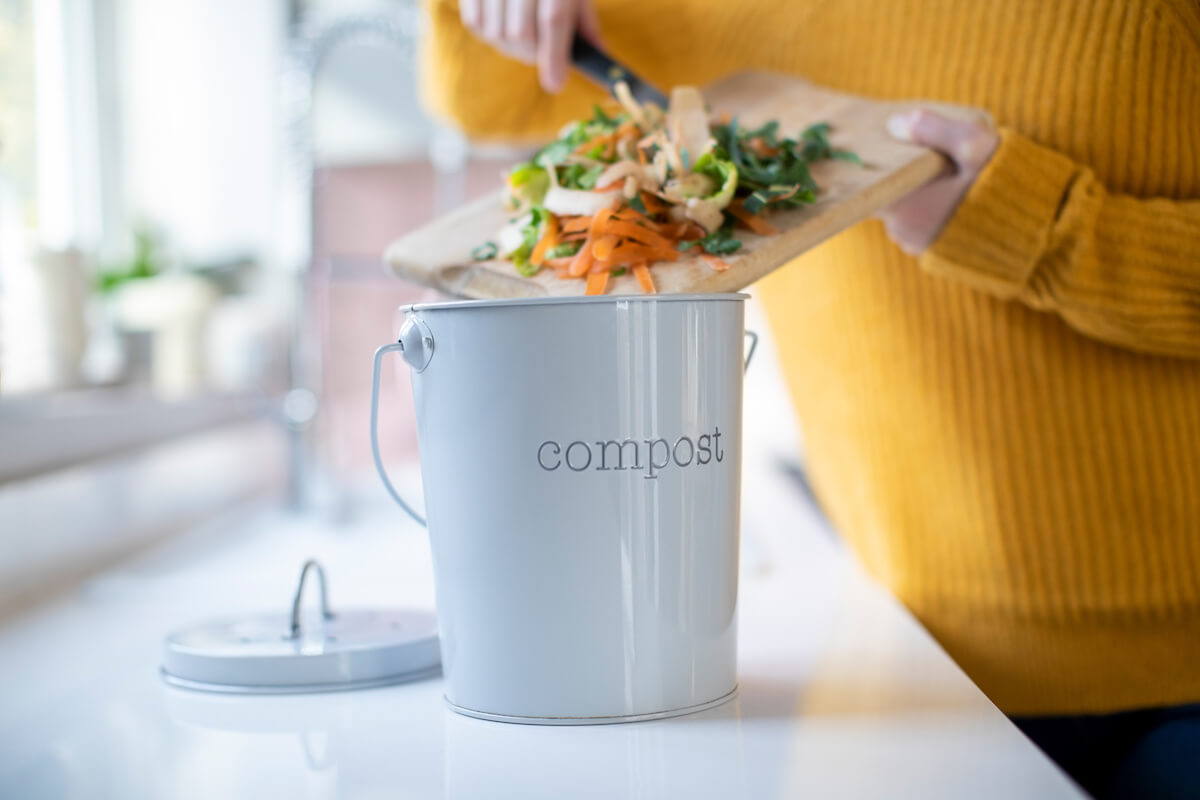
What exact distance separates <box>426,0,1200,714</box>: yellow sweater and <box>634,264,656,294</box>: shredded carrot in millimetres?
277

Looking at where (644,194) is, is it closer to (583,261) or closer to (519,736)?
(583,261)

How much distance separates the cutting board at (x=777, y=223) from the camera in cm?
55

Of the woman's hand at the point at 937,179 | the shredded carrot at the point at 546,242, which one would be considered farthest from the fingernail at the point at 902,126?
the shredded carrot at the point at 546,242

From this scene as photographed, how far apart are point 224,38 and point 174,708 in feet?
8.69

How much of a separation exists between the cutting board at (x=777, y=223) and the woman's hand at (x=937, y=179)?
1 centimetres

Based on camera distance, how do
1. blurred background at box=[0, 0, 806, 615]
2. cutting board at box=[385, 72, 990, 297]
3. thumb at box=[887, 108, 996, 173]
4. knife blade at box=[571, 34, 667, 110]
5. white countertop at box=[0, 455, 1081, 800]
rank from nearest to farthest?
white countertop at box=[0, 455, 1081, 800]
cutting board at box=[385, 72, 990, 297]
thumb at box=[887, 108, 996, 173]
knife blade at box=[571, 34, 667, 110]
blurred background at box=[0, 0, 806, 615]

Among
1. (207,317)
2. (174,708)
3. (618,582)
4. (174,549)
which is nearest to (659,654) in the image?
(618,582)

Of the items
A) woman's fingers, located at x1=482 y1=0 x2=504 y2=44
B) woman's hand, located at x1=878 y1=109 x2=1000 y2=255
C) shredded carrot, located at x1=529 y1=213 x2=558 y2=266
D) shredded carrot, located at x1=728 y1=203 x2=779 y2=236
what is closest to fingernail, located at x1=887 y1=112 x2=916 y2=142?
woman's hand, located at x1=878 y1=109 x2=1000 y2=255

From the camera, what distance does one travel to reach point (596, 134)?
629 millimetres

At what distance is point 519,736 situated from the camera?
1.62 feet

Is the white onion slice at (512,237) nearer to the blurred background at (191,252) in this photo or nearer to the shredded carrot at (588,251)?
the shredded carrot at (588,251)

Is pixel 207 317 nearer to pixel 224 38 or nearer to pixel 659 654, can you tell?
pixel 224 38

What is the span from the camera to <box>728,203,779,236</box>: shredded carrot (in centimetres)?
57

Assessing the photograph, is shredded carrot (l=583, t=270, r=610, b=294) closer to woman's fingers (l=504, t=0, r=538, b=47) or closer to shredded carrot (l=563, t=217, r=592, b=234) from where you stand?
shredded carrot (l=563, t=217, r=592, b=234)
